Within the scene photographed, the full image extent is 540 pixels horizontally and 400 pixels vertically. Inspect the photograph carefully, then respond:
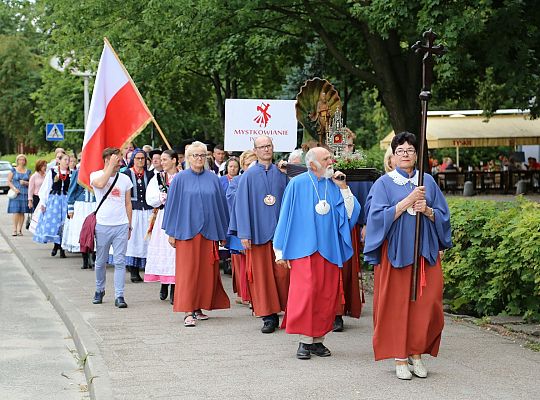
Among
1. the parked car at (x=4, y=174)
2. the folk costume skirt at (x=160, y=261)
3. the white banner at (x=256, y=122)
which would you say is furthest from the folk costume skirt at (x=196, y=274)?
the parked car at (x=4, y=174)

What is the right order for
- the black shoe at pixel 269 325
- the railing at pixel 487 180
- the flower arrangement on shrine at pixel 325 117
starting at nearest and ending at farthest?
the black shoe at pixel 269 325 < the flower arrangement on shrine at pixel 325 117 < the railing at pixel 487 180

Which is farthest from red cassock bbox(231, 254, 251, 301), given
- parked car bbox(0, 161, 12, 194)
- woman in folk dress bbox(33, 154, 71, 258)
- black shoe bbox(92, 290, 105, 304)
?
parked car bbox(0, 161, 12, 194)

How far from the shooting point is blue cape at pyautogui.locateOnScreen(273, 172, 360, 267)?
347 inches

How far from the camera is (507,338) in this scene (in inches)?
376

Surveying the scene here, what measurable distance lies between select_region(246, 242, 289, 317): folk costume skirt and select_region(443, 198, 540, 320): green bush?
1.81 meters

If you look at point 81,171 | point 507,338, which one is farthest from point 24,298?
point 507,338

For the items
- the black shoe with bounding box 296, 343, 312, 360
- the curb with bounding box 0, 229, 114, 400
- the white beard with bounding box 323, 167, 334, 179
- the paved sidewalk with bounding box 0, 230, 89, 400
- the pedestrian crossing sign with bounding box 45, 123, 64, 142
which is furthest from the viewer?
the pedestrian crossing sign with bounding box 45, 123, 64, 142

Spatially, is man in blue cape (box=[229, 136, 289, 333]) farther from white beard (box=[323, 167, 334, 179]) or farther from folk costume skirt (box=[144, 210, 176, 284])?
folk costume skirt (box=[144, 210, 176, 284])

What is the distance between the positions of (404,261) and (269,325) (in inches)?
103

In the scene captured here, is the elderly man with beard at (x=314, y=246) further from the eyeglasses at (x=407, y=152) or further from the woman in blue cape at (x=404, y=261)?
the eyeglasses at (x=407, y=152)

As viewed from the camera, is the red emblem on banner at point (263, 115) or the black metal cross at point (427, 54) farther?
the red emblem on banner at point (263, 115)

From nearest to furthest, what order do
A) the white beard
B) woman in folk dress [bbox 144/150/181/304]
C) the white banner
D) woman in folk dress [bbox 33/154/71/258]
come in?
the white beard → woman in folk dress [bbox 144/150/181/304] → the white banner → woman in folk dress [bbox 33/154/71/258]

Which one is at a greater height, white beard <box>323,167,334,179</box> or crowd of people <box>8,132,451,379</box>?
white beard <box>323,167,334,179</box>

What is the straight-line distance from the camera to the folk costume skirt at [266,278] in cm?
1030
